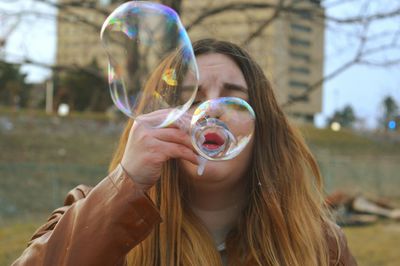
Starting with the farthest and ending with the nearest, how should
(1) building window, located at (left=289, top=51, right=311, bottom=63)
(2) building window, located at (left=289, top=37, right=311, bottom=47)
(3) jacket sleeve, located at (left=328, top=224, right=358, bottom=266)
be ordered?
(1) building window, located at (left=289, top=51, right=311, bottom=63), (2) building window, located at (left=289, top=37, right=311, bottom=47), (3) jacket sleeve, located at (left=328, top=224, right=358, bottom=266)

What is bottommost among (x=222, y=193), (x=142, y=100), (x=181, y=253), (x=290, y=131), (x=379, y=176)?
(x=379, y=176)

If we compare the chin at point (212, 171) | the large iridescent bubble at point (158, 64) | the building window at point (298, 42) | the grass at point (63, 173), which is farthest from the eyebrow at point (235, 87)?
the building window at point (298, 42)

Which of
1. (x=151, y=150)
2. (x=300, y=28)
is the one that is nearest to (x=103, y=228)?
(x=151, y=150)

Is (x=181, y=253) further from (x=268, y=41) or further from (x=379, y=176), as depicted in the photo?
(x=379, y=176)

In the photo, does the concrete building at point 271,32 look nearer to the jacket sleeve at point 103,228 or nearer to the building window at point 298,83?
the building window at point 298,83

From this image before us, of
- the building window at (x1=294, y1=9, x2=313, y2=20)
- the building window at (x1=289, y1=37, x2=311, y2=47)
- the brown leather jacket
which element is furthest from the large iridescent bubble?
the building window at (x1=289, y1=37, x2=311, y2=47)

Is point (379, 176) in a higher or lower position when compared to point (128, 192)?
lower

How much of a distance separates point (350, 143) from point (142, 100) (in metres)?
35.5

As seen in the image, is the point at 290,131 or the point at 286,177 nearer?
the point at 286,177

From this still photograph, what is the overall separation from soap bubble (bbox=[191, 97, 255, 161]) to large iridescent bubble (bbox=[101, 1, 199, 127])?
0.08m

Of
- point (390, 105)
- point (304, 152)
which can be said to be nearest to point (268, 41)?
point (304, 152)

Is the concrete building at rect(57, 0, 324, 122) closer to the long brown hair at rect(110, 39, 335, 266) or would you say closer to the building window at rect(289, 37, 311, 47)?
the building window at rect(289, 37, 311, 47)

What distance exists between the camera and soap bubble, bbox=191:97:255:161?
1804 millimetres

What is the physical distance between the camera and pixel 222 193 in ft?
6.46
